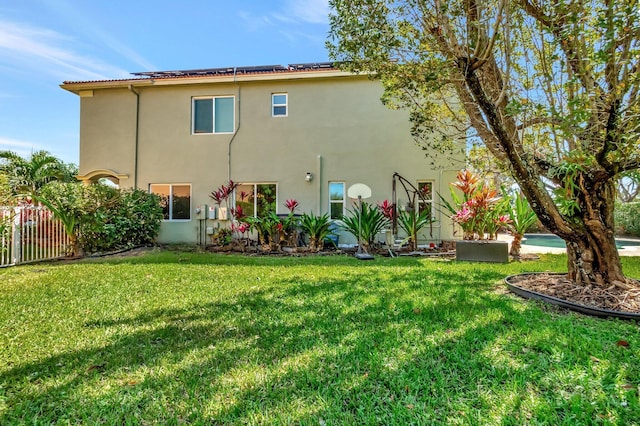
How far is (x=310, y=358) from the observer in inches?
112

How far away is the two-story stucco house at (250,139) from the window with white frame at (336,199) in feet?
0.13

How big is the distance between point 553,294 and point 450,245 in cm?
660

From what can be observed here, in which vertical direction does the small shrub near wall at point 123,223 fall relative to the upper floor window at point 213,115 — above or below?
below

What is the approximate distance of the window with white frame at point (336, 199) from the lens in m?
12.2

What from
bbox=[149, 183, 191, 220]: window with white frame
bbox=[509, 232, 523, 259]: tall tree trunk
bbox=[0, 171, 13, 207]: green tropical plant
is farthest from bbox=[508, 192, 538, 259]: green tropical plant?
bbox=[0, 171, 13, 207]: green tropical plant

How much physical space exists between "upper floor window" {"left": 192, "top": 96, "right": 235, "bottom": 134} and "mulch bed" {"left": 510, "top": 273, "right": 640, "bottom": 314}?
11.5m

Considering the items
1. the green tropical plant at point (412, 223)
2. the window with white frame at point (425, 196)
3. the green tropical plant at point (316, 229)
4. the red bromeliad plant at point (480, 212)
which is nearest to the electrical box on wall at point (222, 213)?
the green tropical plant at point (316, 229)

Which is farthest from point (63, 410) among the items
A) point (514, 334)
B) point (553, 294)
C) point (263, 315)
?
point (553, 294)

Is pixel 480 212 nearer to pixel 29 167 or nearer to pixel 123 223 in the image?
pixel 123 223

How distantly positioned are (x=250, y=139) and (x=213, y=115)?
1.97m

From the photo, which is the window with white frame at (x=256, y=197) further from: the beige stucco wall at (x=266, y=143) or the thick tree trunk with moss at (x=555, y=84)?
the thick tree trunk with moss at (x=555, y=84)

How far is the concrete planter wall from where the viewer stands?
27.5ft

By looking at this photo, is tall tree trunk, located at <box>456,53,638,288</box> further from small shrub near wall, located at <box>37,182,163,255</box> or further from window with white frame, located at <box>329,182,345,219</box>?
small shrub near wall, located at <box>37,182,163,255</box>

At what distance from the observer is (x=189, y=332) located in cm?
353
